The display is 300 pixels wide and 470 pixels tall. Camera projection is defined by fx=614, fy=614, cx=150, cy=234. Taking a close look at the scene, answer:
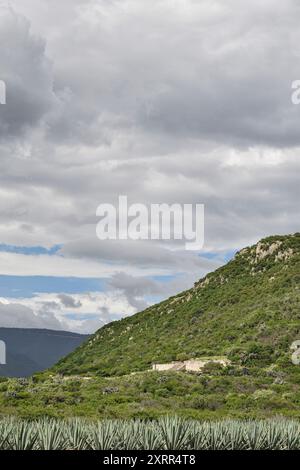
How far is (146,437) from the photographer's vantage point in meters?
13.4

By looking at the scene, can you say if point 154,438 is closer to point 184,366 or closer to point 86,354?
point 184,366

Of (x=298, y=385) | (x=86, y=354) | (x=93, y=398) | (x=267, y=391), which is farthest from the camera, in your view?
(x=86, y=354)

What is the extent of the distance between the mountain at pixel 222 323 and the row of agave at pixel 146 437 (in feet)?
116

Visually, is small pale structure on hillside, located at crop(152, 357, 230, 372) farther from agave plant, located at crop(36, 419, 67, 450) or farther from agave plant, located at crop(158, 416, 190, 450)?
agave plant, located at crop(36, 419, 67, 450)

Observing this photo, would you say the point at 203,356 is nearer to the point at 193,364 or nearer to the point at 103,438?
the point at 193,364

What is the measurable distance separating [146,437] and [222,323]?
5245 cm

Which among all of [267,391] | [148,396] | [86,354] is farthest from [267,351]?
[86,354]

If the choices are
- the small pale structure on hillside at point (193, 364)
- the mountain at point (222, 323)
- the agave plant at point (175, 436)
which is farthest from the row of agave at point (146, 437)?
the mountain at point (222, 323)

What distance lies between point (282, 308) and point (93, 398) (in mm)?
30804

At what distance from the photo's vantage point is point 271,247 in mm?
87500

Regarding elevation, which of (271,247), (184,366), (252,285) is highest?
(271,247)

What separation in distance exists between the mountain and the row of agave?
35207 mm

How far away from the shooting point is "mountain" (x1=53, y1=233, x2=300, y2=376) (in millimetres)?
54594

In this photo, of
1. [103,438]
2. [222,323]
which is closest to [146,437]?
[103,438]
